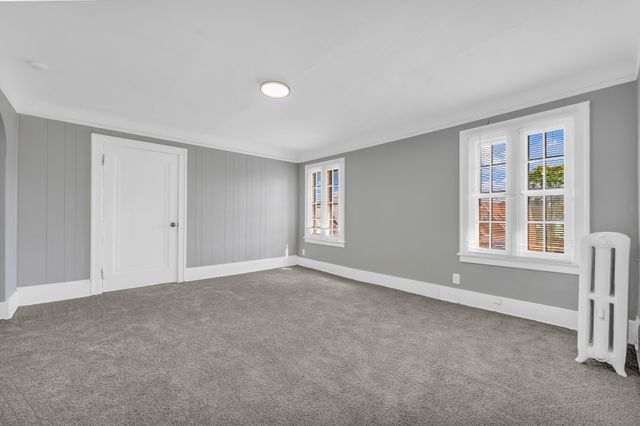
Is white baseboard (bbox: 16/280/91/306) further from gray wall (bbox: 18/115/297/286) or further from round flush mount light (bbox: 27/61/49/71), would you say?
round flush mount light (bbox: 27/61/49/71)

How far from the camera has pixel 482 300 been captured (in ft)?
11.7

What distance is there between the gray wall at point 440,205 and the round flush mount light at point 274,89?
212 cm

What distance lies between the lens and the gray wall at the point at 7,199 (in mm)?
3043

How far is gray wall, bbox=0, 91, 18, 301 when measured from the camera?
304cm

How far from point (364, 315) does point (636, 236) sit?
2.60 m

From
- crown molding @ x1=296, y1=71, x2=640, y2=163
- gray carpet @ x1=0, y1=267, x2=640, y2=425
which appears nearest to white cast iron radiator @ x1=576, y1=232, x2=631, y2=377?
gray carpet @ x1=0, y1=267, x2=640, y2=425

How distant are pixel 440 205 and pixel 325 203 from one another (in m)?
2.42

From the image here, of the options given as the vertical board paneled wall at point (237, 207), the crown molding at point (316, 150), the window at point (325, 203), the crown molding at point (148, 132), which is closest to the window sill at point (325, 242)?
the window at point (325, 203)

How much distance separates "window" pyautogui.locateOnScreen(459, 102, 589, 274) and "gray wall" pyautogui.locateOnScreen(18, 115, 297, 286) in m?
3.81

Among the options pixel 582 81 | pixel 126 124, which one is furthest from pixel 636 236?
pixel 126 124

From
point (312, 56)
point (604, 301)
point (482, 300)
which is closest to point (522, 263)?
point (482, 300)

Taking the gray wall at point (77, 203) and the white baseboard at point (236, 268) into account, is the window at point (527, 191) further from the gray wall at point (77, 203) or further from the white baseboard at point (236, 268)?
the gray wall at point (77, 203)

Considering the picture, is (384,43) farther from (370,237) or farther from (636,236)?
(370,237)

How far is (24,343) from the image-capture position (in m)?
2.50
